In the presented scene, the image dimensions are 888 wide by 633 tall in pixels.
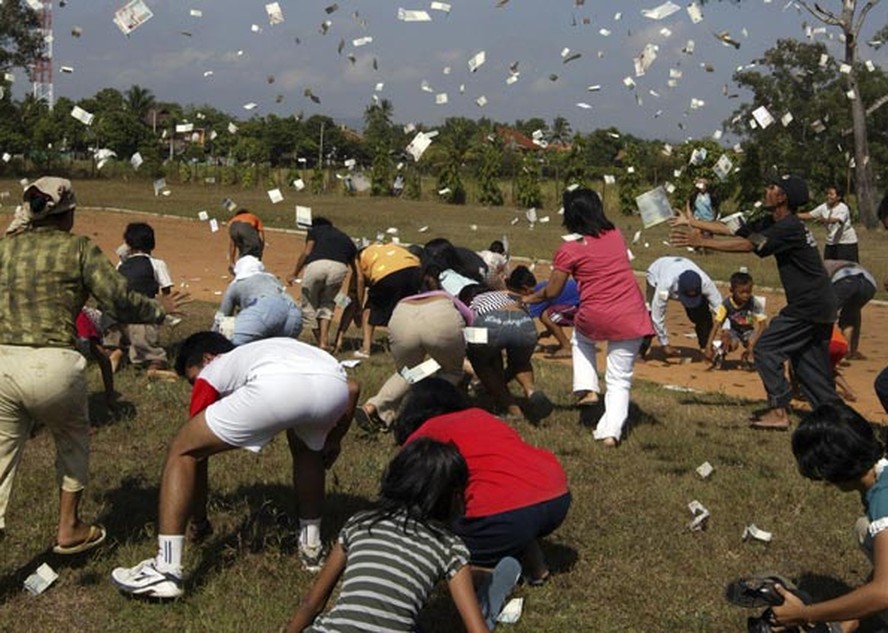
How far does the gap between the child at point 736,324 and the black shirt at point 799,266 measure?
10.5 ft

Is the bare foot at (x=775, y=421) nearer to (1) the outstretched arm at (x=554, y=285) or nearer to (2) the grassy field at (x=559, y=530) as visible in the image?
(2) the grassy field at (x=559, y=530)

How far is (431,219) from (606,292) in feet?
78.9

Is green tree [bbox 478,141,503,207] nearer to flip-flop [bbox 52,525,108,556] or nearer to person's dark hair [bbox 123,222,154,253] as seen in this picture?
person's dark hair [bbox 123,222,154,253]

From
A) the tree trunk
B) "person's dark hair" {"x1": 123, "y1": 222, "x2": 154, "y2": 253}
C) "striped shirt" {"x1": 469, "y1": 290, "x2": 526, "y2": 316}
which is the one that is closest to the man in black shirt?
"striped shirt" {"x1": 469, "y1": 290, "x2": 526, "y2": 316}

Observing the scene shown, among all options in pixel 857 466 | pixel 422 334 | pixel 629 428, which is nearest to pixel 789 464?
pixel 629 428

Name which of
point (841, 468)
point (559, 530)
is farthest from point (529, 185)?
point (841, 468)

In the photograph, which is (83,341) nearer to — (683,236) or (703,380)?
(683,236)

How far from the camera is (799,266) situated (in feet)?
25.6

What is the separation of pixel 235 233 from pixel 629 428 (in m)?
3.83

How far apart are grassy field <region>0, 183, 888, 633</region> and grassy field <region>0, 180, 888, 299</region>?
423 inches

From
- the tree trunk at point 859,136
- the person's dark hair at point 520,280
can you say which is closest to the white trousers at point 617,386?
the person's dark hair at point 520,280

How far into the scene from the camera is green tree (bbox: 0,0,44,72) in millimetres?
46344

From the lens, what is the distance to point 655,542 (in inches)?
220

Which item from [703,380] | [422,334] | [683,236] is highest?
[683,236]
